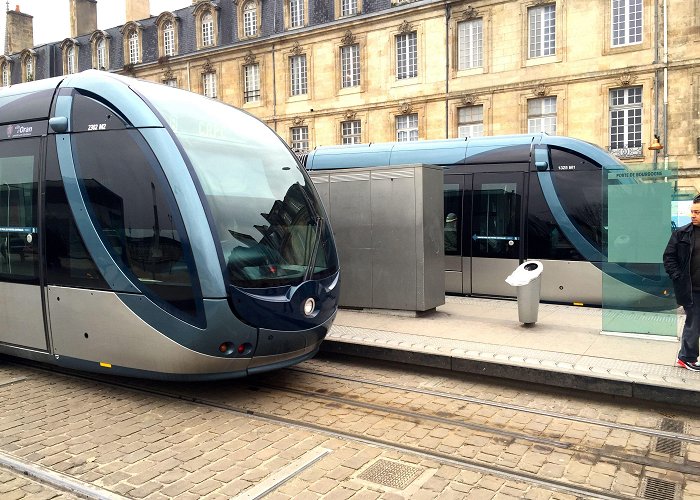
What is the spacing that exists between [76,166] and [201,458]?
124 inches

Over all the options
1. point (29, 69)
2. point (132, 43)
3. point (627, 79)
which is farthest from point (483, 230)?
point (29, 69)

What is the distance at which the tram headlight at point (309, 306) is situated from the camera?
5.92 meters

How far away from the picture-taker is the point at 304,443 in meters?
4.94

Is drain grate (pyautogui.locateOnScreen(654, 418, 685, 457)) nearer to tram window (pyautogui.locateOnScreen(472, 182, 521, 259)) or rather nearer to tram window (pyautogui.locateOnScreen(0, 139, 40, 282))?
tram window (pyautogui.locateOnScreen(472, 182, 521, 259))

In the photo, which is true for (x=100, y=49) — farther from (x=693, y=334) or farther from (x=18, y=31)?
(x=693, y=334)

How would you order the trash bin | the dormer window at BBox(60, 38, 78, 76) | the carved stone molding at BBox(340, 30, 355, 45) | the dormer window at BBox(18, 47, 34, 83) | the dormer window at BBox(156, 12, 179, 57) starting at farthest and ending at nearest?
1. the dormer window at BBox(18, 47, 34, 83)
2. the dormer window at BBox(60, 38, 78, 76)
3. the dormer window at BBox(156, 12, 179, 57)
4. the carved stone molding at BBox(340, 30, 355, 45)
5. the trash bin

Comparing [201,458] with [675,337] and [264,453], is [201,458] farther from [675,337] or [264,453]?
[675,337]

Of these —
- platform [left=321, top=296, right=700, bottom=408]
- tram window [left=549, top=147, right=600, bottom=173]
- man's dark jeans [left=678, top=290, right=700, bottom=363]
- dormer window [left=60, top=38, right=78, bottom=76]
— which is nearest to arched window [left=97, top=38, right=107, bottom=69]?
dormer window [left=60, top=38, right=78, bottom=76]

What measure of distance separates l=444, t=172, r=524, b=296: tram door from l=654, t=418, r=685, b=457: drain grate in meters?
5.54

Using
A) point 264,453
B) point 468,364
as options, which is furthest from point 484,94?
point 264,453

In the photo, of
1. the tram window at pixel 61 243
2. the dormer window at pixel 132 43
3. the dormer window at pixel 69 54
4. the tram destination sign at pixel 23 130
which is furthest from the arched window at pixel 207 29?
the tram window at pixel 61 243

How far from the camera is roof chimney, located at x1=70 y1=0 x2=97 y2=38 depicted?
42.3m

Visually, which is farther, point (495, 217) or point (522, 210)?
point (495, 217)

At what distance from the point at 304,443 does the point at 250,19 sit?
109 feet
